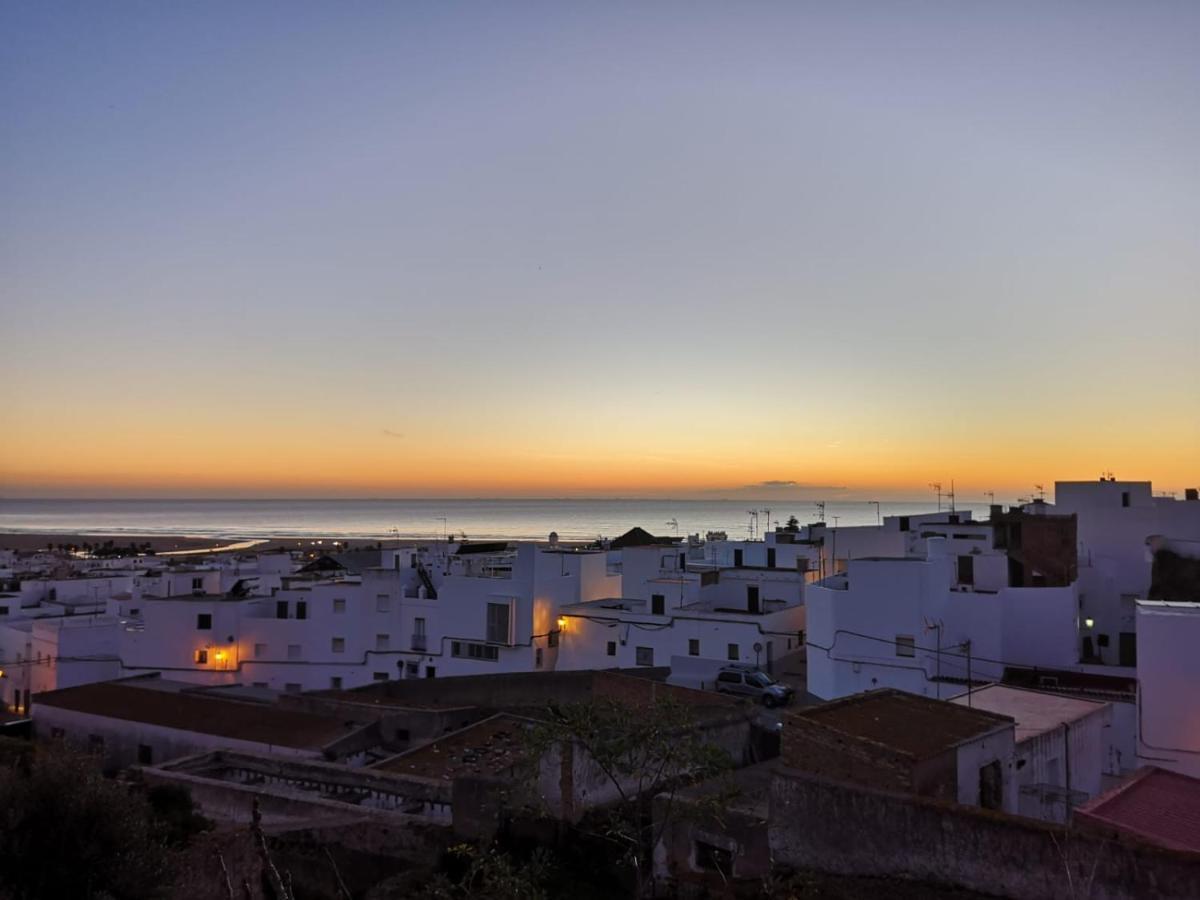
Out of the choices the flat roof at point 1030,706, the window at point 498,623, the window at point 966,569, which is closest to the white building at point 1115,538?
the window at point 966,569

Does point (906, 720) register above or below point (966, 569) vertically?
below

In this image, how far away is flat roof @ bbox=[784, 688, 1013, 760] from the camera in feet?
46.6

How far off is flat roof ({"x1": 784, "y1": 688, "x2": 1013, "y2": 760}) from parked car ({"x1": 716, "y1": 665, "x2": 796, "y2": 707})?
1033 cm

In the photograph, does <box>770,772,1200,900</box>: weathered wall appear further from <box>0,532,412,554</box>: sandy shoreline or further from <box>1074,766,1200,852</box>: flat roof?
<box>0,532,412,554</box>: sandy shoreline

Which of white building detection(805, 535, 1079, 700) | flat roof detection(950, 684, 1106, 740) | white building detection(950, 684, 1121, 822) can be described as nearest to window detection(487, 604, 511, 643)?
white building detection(805, 535, 1079, 700)

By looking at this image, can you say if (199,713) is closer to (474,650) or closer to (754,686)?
(474,650)

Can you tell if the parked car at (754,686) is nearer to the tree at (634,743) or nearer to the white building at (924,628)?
the white building at (924,628)

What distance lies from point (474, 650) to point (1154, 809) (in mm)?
26415

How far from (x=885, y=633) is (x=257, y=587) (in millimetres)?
38339

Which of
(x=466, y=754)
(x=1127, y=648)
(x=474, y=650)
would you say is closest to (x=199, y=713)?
(x=474, y=650)

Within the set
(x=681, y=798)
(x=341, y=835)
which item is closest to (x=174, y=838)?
(x=341, y=835)

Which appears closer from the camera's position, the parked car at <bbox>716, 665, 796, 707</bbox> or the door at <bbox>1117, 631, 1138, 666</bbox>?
the parked car at <bbox>716, 665, 796, 707</bbox>

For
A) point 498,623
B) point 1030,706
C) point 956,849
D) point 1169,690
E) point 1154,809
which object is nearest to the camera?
point 956,849

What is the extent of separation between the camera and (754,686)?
27.7m
